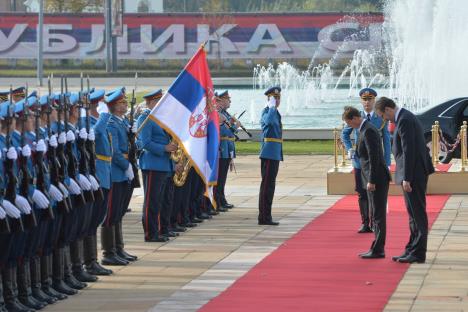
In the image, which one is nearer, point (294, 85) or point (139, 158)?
point (139, 158)

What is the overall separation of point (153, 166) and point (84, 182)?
3266 mm

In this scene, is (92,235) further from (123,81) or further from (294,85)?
(123,81)

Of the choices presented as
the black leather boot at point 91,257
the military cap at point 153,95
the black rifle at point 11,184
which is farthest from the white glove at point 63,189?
the military cap at point 153,95

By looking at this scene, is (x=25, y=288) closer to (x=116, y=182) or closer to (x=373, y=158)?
(x=116, y=182)

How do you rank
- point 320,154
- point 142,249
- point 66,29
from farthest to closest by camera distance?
1. point 66,29
2. point 320,154
3. point 142,249

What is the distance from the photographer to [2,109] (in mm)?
11133

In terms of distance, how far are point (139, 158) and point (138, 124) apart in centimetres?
45

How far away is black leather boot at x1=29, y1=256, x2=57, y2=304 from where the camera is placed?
461 inches

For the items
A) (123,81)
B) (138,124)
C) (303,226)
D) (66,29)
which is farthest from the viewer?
(66,29)

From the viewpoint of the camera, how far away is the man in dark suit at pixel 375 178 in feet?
46.6

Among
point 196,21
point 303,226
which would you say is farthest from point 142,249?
point 196,21

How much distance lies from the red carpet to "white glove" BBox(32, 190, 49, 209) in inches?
62.5

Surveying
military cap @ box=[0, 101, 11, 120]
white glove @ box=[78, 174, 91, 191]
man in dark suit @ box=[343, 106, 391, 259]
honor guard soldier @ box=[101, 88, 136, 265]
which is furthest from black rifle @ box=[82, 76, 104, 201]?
man in dark suit @ box=[343, 106, 391, 259]

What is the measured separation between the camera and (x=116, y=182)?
46.1 ft
